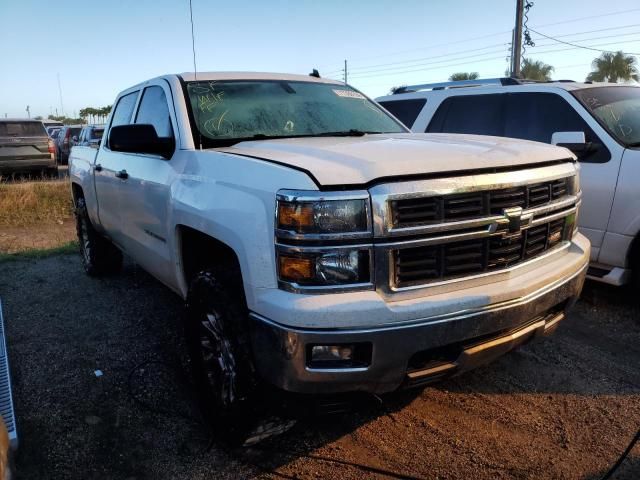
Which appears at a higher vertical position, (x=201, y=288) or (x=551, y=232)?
(x=551, y=232)

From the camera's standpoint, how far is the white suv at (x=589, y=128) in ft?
14.1

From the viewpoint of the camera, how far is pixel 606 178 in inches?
174

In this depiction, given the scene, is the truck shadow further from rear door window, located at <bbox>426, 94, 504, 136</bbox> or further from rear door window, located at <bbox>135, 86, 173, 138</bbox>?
rear door window, located at <bbox>426, 94, 504, 136</bbox>

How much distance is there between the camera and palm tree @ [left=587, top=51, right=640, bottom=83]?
3066cm

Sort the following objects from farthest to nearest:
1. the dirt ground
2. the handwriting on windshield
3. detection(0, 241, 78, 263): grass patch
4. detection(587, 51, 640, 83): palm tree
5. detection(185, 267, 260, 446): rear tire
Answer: detection(587, 51, 640, 83): palm tree → the dirt ground → detection(0, 241, 78, 263): grass patch → the handwriting on windshield → detection(185, 267, 260, 446): rear tire

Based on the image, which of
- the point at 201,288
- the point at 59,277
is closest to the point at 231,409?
the point at 201,288

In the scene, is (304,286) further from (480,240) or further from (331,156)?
(480,240)

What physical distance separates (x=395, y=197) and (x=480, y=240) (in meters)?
0.49

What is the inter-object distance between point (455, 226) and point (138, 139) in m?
1.90

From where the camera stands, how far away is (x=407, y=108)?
633 cm

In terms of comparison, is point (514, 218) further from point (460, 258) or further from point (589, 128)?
point (589, 128)

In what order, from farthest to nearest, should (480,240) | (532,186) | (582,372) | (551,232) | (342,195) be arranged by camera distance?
(582,372) < (551,232) < (532,186) < (480,240) < (342,195)

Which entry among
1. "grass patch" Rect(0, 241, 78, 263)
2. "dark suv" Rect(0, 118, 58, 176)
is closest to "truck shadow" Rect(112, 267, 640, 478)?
"grass patch" Rect(0, 241, 78, 263)

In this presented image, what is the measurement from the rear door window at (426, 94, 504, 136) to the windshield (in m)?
1.83
